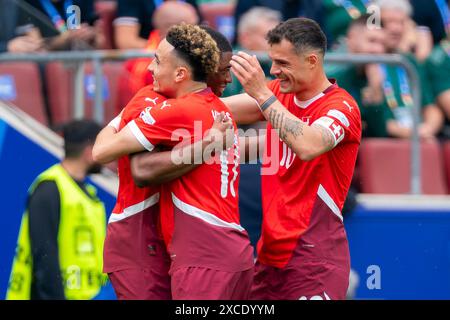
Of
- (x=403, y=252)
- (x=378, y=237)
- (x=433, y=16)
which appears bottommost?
(x=403, y=252)

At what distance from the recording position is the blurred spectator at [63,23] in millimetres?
8828

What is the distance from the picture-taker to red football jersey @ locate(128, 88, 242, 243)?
5766mm

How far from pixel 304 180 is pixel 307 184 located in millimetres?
28

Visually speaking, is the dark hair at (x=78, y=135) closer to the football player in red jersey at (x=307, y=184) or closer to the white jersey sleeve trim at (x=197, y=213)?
the football player in red jersey at (x=307, y=184)

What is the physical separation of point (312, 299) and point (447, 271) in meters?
2.79

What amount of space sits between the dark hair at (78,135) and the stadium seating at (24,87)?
675 mm

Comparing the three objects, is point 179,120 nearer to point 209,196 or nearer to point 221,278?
point 209,196

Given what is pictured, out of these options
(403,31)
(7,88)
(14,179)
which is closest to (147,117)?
(14,179)

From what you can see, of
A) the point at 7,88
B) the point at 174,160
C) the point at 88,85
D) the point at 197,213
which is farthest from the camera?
the point at 7,88

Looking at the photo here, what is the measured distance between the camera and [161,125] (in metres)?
5.76

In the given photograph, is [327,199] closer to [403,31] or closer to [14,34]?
[14,34]

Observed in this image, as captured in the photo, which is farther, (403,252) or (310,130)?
(403,252)

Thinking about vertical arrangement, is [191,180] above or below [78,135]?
above
